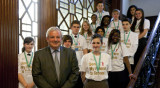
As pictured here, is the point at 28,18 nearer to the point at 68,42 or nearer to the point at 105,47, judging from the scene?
the point at 68,42

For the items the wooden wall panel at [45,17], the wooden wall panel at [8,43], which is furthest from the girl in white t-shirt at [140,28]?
the wooden wall panel at [8,43]

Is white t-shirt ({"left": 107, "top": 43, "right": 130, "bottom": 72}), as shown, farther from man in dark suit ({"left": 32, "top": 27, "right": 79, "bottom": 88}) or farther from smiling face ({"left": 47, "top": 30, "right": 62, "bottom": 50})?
smiling face ({"left": 47, "top": 30, "right": 62, "bottom": 50})

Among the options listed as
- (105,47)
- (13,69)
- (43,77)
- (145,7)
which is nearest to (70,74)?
(43,77)

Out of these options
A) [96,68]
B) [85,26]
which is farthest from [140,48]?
[96,68]

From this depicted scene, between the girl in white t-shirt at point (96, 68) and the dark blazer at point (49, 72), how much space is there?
66 cm

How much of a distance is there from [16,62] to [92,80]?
1.27m

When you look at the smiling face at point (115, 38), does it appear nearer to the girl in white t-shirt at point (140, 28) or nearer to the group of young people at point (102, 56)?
the group of young people at point (102, 56)

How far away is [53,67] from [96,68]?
89 centimetres

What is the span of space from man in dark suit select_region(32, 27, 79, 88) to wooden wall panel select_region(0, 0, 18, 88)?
104 centimetres

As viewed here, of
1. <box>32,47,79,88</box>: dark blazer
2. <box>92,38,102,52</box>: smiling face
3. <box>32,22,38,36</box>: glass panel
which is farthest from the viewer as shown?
<box>32,22,38,36</box>: glass panel

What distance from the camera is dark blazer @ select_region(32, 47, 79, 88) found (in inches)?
85.0

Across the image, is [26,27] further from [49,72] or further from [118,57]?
[49,72]

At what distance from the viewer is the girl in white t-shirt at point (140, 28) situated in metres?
4.43

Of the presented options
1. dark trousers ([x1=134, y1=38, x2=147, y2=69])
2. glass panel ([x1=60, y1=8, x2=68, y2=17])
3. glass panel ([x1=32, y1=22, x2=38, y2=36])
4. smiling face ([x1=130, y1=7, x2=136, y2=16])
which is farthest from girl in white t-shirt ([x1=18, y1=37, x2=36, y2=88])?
smiling face ([x1=130, y1=7, x2=136, y2=16])
